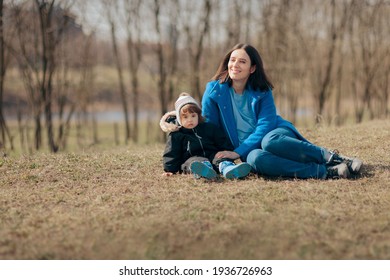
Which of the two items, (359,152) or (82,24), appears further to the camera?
(82,24)

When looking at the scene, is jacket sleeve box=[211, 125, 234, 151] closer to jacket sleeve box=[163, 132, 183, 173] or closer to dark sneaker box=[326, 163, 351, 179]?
jacket sleeve box=[163, 132, 183, 173]

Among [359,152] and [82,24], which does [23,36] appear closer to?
[82,24]

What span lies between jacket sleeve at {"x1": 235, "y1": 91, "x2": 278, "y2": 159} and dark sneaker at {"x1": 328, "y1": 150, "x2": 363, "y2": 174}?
24.9 inches

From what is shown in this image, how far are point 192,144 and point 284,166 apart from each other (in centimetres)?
91

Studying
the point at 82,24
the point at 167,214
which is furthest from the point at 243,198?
the point at 82,24

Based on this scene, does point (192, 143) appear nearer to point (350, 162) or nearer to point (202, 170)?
point (202, 170)

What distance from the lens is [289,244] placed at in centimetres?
316

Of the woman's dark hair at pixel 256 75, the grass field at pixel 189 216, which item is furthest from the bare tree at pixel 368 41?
the woman's dark hair at pixel 256 75

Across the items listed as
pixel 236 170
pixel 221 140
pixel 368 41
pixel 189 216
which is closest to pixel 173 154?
pixel 221 140

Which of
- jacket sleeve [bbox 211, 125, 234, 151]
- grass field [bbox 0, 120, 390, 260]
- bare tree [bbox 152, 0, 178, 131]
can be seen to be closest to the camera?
grass field [bbox 0, 120, 390, 260]

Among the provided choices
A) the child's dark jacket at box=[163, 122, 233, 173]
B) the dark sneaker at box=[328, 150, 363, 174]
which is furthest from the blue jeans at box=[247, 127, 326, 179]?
the child's dark jacket at box=[163, 122, 233, 173]

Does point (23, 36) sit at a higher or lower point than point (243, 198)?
higher

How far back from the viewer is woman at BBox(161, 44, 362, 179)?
464 cm
